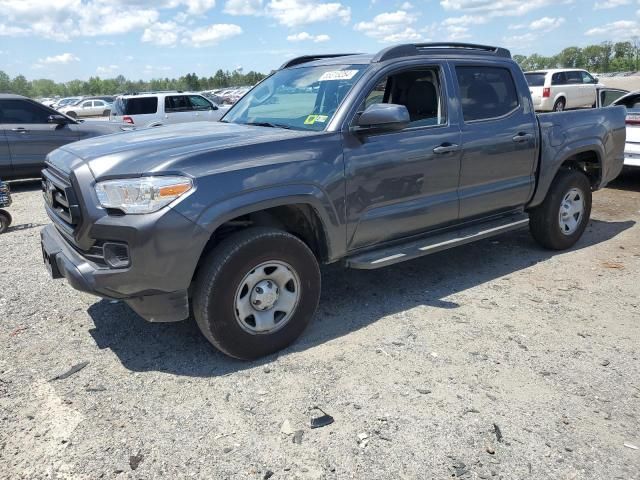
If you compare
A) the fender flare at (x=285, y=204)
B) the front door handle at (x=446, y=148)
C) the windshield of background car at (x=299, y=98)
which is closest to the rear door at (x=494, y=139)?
the front door handle at (x=446, y=148)

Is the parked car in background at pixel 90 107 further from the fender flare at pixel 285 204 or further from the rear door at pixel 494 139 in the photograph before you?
the fender flare at pixel 285 204

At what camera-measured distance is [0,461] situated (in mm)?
2691

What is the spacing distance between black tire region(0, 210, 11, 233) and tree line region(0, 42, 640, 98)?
285ft

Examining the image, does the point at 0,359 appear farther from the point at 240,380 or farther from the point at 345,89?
the point at 345,89

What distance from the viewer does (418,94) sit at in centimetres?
478

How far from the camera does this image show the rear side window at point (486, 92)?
4699 mm

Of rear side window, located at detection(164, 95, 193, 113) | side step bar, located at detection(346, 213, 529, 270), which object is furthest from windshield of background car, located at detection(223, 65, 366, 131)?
rear side window, located at detection(164, 95, 193, 113)

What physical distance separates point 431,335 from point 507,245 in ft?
8.87

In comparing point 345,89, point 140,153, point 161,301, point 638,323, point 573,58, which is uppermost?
point 573,58

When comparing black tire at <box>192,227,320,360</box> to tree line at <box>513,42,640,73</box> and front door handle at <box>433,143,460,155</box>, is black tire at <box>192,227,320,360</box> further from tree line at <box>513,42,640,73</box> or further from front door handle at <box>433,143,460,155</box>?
tree line at <box>513,42,640,73</box>

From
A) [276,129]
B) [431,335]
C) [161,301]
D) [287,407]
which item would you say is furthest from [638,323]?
[161,301]

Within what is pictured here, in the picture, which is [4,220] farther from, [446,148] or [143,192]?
[446,148]

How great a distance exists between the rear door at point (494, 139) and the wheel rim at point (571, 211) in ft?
2.39

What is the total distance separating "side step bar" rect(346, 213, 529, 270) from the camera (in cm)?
407
